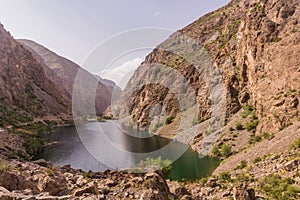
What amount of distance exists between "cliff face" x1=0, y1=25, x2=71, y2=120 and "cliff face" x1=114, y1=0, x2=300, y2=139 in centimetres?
3746

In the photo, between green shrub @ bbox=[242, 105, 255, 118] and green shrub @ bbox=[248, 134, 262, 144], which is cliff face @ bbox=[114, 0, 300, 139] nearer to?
green shrub @ bbox=[242, 105, 255, 118]

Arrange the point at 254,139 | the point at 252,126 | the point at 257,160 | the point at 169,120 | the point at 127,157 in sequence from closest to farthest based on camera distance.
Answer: the point at 257,160 < the point at 254,139 < the point at 252,126 < the point at 127,157 < the point at 169,120

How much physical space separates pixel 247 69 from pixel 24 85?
88.0 meters

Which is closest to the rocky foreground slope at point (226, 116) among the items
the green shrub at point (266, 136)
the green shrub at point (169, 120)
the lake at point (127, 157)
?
the green shrub at point (169, 120)

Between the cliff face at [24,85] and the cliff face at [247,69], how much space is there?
3746 centimetres

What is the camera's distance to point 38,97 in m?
115

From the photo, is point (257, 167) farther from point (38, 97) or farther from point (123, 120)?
point (38, 97)

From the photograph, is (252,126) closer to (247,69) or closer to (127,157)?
(247,69)

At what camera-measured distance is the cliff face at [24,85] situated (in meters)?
97.4

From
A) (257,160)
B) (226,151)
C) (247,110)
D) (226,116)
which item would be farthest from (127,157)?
(257,160)

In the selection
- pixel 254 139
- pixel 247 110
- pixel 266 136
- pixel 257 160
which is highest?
pixel 247 110

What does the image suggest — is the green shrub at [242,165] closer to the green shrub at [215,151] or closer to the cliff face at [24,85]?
the green shrub at [215,151]

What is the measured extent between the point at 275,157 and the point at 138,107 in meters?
81.1

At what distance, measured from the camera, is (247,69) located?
53500 millimetres
